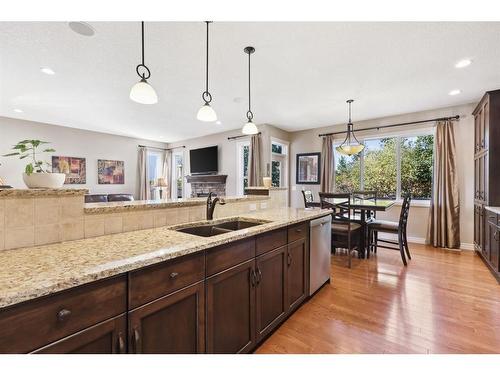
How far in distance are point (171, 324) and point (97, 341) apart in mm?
320

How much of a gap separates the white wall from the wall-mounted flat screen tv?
1.74m

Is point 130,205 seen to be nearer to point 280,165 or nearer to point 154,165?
point 280,165

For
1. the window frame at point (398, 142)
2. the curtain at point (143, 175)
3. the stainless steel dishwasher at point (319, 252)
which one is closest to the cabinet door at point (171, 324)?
the stainless steel dishwasher at point (319, 252)

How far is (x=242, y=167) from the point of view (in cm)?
618

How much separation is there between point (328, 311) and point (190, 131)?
5.52m

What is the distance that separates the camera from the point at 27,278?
0.80 m

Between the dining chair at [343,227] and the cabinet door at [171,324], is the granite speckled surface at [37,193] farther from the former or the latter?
the dining chair at [343,227]

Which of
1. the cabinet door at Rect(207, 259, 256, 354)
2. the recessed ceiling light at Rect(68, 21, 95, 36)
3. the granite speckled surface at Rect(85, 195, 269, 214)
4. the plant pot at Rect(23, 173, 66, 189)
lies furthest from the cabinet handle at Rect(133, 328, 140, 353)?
the recessed ceiling light at Rect(68, 21, 95, 36)

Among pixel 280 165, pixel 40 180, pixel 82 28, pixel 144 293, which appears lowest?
pixel 144 293

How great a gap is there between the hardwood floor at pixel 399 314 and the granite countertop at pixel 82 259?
110cm

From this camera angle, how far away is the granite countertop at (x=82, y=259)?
2.46ft

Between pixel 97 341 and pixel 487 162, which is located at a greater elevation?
pixel 487 162

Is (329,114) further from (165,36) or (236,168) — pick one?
(165,36)

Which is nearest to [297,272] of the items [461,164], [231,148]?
[461,164]
